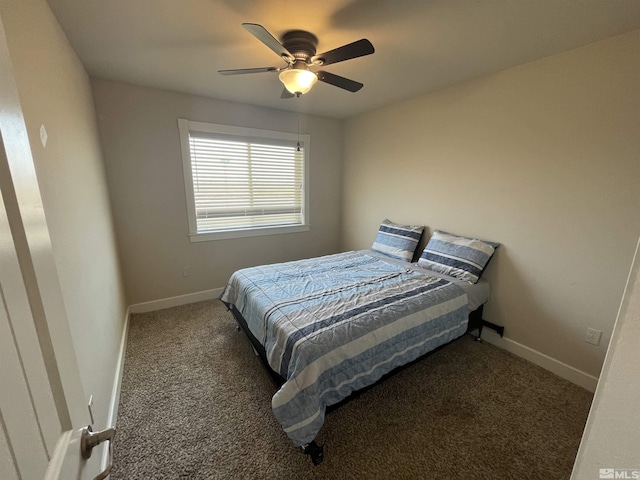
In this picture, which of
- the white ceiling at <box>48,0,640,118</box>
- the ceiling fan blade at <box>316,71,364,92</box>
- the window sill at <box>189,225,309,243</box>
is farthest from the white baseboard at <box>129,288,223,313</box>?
the ceiling fan blade at <box>316,71,364,92</box>

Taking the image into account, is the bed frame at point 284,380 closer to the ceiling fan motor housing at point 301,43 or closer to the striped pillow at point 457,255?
the striped pillow at point 457,255

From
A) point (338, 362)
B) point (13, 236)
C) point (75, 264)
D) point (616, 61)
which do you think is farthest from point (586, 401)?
point (75, 264)

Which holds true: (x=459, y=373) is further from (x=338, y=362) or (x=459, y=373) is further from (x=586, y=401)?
(x=338, y=362)

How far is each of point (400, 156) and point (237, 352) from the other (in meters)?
2.82

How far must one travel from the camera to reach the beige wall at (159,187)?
264cm

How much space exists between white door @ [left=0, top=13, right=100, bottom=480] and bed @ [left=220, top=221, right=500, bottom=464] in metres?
1.00

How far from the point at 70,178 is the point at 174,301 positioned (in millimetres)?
2056

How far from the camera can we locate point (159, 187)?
2904mm

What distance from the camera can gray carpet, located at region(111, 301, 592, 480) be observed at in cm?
142

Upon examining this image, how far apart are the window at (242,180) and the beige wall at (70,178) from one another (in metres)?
1.00

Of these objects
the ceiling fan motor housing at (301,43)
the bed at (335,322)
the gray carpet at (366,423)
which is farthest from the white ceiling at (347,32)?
the gray carpet at (366,423)

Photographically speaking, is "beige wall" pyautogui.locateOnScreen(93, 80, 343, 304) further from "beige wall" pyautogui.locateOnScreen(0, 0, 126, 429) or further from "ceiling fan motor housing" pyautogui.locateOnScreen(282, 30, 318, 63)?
"ceiling fan motor housing" pyautogui.locateOnScreen(282, 30, 318, 63)

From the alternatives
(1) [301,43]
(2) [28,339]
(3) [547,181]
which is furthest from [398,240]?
(2) [28,339]

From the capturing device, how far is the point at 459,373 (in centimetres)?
211
